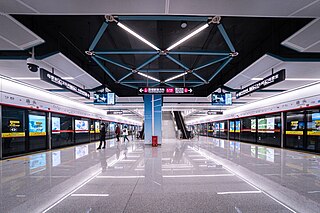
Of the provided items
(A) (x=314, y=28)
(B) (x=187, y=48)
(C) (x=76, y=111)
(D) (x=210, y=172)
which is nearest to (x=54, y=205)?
(D) (x=210, y=172)

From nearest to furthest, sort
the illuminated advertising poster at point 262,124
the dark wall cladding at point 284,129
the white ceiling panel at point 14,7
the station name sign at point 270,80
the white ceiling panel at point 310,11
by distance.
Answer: the white ceiling panel at point 14,7, the white ceiling panel at point 310,11, the station name sign at point 270,80, the dark wall cladding at point 284,129, the illuminated advertising poster at point 262,124

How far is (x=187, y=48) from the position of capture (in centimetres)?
739

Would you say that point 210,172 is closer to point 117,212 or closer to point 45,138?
point 117,212

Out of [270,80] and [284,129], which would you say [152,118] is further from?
[284,129]

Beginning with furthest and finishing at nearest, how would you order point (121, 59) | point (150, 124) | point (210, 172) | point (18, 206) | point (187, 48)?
1. point (150, 124)
2. point (121, 59)
3. point (187, 48)
4. point (210, 172)
5. point (18, 206)

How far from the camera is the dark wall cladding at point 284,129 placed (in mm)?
8641

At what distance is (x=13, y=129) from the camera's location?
25.8ft

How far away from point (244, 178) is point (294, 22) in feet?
13.0

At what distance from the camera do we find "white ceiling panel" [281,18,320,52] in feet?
12.9

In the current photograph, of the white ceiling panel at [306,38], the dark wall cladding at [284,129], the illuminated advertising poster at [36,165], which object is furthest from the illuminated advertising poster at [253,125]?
the illuminated advertising poster at [36,165]

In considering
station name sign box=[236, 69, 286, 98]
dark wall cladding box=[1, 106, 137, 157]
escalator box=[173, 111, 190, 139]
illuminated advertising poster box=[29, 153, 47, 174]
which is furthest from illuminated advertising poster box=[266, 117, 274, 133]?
dark wall cladding box=[1, 106, 137, 157]

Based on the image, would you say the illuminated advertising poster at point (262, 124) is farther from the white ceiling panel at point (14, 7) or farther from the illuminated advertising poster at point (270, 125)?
the white ceiling panel at point (14, 7)

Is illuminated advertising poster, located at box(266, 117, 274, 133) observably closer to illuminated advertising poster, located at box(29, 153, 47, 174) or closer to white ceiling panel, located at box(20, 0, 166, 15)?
white ceiling panel, located at box(20, 0, 166, 15)

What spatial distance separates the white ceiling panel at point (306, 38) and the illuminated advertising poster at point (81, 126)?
1344 centimetres
